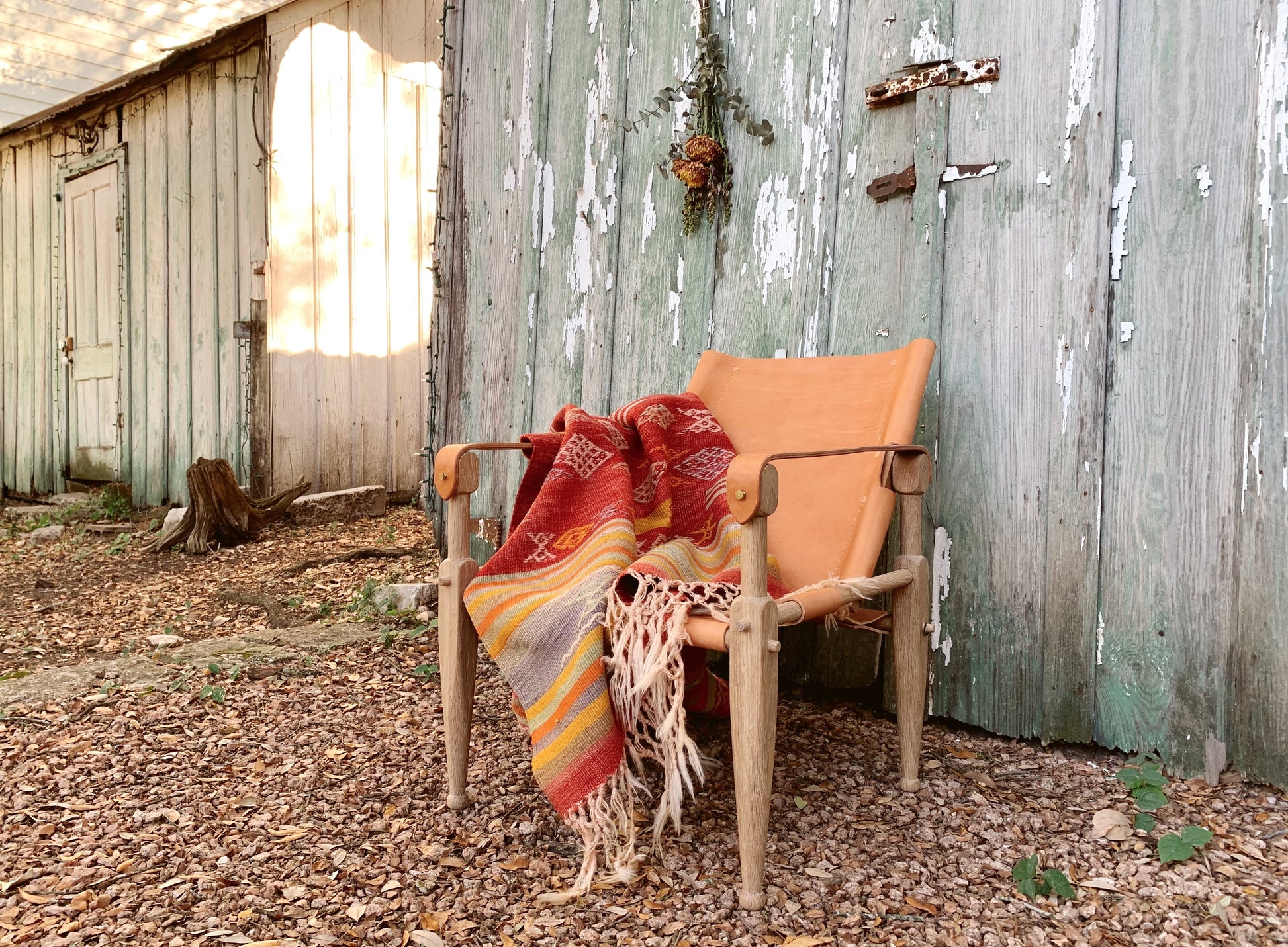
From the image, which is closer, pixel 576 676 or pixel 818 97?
pixel 576 676

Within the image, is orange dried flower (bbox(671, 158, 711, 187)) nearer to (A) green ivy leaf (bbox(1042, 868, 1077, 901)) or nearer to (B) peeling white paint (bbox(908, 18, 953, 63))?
(B) peeling white paint (bbox(908, 18, 953, 63))

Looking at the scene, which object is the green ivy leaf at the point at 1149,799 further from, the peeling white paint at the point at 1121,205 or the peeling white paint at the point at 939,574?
the peeling white paint at the point at 1121,205

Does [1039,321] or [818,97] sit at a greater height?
[818,97]

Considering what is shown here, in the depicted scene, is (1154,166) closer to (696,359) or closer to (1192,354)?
(1192,354)

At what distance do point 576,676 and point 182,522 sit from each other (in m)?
3.81

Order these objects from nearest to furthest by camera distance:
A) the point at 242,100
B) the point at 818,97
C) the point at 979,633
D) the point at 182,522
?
the point at 979,633 < the point at 818,97 < the point at 182,522 < the point at 242,100

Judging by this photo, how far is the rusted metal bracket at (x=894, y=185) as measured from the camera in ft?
6.81

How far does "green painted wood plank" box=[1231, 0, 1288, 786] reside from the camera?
1.64 meters

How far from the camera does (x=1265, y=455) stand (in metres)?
1.66

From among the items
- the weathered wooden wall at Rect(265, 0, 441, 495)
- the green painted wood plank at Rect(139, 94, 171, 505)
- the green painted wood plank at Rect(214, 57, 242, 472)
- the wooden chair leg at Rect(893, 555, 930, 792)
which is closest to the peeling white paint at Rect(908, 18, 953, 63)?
the wooden chair leg at Rect(893, 555, 930, 792)

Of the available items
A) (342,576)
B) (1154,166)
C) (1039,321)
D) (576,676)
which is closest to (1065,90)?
(1154,166)

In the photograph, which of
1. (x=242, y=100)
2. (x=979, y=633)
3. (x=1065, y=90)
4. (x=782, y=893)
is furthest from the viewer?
(x=242, y=100)

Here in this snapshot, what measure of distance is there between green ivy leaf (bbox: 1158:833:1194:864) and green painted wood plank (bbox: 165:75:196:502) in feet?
19.0

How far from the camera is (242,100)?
17.7 feet
